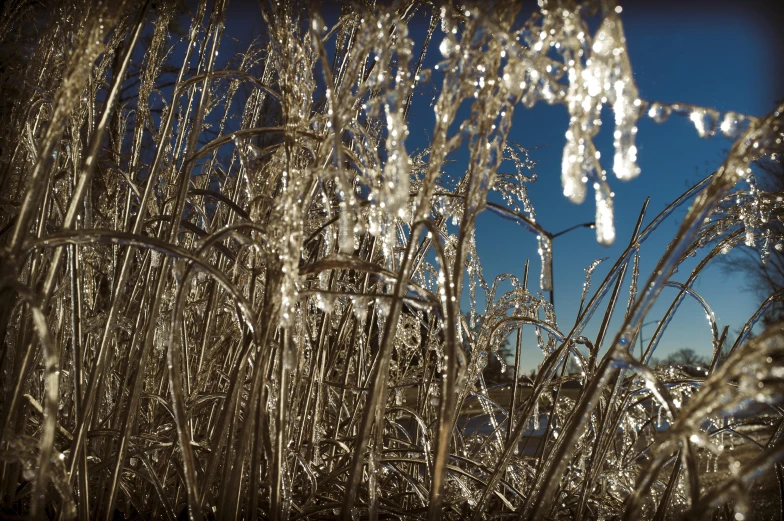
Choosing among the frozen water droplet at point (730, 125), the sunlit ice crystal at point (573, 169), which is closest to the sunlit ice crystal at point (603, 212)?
the sunlit ice crystal at point (573, 169)

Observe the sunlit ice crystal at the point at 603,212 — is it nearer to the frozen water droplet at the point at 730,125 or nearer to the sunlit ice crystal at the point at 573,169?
the sunlit ice crystal at the point at 573,169

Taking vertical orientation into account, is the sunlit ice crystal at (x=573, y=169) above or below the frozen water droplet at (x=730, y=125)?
below

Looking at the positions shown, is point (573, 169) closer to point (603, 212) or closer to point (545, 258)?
point (603, 212)

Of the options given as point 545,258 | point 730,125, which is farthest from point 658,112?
point 545,258

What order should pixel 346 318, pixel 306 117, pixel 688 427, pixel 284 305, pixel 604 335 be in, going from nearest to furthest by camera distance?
pixel 688 427, pixel 284 305, pixel 306 117, pixel 604 335, pixel 346 318

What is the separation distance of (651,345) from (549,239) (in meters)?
0.57

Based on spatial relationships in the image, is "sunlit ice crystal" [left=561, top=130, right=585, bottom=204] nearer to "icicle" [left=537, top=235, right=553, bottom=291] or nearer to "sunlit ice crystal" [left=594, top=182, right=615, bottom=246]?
"sunlit ice crystal" [left=594, top=182, right=615, bottom=246]

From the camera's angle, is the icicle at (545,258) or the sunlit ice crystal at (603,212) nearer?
the sunlit ice crystal at (603,212)

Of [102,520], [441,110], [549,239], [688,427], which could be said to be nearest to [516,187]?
[549,239]

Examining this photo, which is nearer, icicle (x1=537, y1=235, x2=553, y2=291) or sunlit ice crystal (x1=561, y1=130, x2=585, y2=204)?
sunlit ice crystal (x1=561, y1=130, x2=585, y2=204)

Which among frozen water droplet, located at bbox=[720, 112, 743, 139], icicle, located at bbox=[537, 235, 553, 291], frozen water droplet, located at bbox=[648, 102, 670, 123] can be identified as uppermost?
frozen water droplet, located at bbox=[648, 102, 670, 123]

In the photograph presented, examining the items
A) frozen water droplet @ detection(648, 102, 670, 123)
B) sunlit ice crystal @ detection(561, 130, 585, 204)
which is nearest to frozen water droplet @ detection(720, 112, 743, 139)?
frozen water droplet @ detection(648, 102, 670, 123)

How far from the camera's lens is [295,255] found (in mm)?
555

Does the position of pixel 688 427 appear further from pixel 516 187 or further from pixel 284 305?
pixel 516 187
